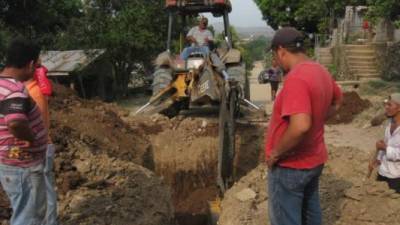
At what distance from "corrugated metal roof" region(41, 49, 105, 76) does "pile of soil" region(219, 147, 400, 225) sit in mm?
14593

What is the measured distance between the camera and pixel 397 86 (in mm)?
18719

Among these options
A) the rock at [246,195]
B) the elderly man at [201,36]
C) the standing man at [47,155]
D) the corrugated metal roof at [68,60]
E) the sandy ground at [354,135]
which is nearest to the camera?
the standing man at [47,155]

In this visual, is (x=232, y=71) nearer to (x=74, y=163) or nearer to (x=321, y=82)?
(x=74, y=163)

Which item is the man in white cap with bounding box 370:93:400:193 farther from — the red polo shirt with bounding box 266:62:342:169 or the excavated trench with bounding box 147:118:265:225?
the excavated trench with bounding box 147:118:265:225

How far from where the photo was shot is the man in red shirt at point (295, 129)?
3.44 m

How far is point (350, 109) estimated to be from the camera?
1386cm

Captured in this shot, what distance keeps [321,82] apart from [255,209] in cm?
289

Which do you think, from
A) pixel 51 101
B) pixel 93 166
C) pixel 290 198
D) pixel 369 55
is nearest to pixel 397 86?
pixel 369 55

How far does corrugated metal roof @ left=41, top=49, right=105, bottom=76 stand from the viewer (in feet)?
67.7

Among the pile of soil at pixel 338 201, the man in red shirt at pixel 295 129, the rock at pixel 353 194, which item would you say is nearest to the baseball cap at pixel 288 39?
the man in red shirt at pixel 295 129

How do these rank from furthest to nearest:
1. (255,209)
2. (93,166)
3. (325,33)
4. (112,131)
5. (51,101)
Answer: (325,33)
(51,101)
(112,131)
(93,166)
(255,209)

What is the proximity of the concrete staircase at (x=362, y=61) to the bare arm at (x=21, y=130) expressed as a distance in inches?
793

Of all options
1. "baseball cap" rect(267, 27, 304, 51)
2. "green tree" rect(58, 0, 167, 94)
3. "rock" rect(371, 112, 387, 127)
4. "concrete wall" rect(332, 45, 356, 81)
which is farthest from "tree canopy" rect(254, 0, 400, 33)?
"baseball cap" rect(267, 27, 304, 51)

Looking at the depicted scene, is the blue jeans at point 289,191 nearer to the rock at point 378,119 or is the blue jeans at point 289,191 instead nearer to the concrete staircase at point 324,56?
the rock at point 378,119
